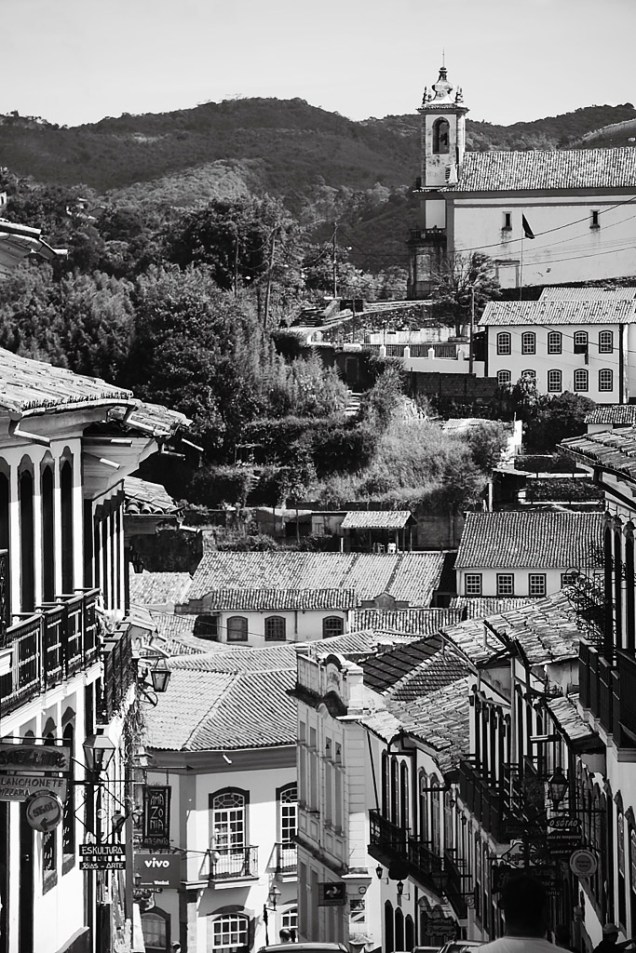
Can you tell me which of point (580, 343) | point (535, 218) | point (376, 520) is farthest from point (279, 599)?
point (535, 218)

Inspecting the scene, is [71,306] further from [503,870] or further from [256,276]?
[503,870]

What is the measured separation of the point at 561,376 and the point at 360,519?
36.2 feet

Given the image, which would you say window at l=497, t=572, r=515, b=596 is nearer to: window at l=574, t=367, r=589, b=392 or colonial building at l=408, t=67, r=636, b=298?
window at l=574, t=367, r=589, b=392

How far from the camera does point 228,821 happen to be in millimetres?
45375

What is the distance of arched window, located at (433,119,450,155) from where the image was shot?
10081 centimetres

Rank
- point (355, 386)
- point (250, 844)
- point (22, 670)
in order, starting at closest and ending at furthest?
point (22, 670)
point (250, 844)
point (355, 386)

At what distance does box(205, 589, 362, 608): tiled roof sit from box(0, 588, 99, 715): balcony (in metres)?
50.7

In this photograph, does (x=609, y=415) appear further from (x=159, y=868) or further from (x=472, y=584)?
(x=159, y=868)

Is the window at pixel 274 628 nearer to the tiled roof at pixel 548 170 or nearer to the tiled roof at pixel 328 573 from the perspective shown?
the tiled roof at pixel 328 573

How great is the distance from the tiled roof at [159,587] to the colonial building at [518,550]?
33.6 feet

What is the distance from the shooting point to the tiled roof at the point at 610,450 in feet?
53.5

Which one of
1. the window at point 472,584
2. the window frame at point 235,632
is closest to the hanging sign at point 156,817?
the window frame at point 235,632

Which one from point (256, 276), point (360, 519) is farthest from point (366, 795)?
point (256, 276)

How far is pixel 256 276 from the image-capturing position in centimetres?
8831
